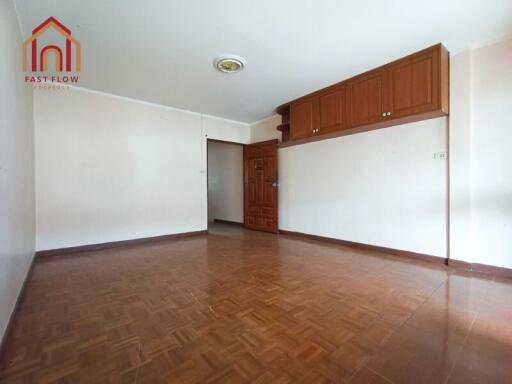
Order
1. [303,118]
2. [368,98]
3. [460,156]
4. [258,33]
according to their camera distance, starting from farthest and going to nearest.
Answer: [303,118] → [368,98] → [460,156] → [258,33]

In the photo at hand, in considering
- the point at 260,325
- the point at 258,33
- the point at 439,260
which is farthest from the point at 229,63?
the point at 439,260

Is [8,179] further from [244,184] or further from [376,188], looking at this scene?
[244,184]

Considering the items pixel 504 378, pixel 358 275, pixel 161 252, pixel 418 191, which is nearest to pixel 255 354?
pixel 504 378

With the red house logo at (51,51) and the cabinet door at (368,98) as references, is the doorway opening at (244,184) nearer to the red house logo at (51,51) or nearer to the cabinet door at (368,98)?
the cabinet door at (368,98)

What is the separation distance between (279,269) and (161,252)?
1.95 metres

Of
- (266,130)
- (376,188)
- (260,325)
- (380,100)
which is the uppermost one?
(266,130)

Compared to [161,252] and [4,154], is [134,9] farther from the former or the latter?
[161,252]

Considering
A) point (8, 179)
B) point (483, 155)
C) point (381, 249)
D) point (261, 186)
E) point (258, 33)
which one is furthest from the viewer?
point (261, 186)

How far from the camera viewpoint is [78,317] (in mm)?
1848

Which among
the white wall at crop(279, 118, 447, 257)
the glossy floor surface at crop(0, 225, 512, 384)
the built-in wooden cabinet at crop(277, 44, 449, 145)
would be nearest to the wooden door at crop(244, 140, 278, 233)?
the white wall at crop(279, 118, 447, 257)

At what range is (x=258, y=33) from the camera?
249 cm

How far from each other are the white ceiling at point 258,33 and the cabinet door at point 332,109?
210 millimetres

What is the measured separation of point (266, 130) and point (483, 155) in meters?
3.83

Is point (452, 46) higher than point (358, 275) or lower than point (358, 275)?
higher
